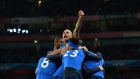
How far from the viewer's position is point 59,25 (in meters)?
A: 32.7

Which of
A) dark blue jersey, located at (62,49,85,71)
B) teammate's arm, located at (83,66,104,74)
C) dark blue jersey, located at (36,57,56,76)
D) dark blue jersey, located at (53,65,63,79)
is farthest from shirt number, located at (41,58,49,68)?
teammate's arm, located at (83,66,104,74)

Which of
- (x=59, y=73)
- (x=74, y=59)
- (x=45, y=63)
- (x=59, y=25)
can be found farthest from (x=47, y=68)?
(x=59, y=25)

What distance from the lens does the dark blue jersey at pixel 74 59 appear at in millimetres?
6949

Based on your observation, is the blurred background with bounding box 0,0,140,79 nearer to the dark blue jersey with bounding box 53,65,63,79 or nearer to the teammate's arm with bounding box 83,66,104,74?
the dark blue jersey with bounding box 53,65,63,79

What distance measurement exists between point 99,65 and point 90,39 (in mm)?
24999

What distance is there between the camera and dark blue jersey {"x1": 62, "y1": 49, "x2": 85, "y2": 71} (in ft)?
22.8

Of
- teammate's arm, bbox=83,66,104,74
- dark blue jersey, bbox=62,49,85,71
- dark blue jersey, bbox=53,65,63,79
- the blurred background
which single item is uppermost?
dark blue jersey, bbox=62,49,85,71

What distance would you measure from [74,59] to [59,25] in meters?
25.7

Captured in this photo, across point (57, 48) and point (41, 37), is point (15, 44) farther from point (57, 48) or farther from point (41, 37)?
point (57, 48)

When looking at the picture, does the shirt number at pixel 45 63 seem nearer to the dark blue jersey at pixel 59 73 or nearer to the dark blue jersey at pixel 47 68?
the dark blue jersey at pixel 47 68

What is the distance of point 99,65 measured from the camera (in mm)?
7125

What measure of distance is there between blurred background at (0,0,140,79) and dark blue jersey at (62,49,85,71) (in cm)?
2327

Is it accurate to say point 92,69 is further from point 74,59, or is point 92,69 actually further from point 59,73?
point 59,73

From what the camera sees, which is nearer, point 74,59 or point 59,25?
point 74,59
